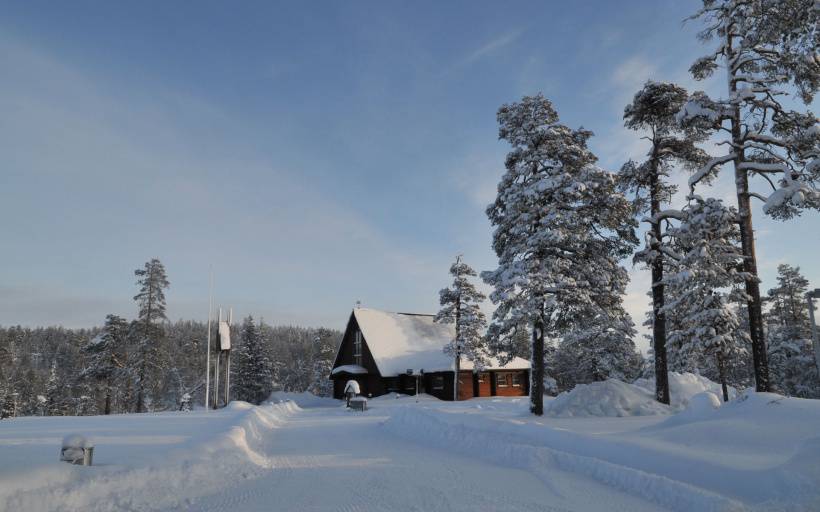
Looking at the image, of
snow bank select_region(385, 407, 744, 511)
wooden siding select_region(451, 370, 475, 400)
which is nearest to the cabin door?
wooden siding select_region(451, 370, 475, 400)

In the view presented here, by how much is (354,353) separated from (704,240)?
35.0 m

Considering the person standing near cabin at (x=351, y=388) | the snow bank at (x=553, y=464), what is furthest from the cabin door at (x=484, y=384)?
the snow bank at (x=553, y=464)

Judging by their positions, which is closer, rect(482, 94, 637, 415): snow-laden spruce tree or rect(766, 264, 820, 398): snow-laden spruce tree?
rect(482, 94, 637, 415): snow-laden spruce tree

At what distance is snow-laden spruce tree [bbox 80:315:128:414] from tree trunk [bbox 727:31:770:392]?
44.6 meters

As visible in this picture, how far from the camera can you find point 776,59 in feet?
48.4

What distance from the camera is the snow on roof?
41.0 meters

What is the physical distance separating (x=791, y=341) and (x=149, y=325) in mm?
50480

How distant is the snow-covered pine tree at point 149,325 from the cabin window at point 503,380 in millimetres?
29028

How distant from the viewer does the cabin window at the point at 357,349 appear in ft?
150

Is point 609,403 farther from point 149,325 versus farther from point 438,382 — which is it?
point 149,325

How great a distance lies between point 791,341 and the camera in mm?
35188

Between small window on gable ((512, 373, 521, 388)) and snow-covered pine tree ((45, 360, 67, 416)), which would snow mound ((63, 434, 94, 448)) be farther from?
snow-covered pine tree ((45, 360, 67, 416))

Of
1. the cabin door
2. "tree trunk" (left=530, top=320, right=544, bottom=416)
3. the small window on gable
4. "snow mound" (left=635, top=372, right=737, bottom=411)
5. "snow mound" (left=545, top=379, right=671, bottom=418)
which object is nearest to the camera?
"snow mound" (left=545, top=379, right=671, bottom=418)

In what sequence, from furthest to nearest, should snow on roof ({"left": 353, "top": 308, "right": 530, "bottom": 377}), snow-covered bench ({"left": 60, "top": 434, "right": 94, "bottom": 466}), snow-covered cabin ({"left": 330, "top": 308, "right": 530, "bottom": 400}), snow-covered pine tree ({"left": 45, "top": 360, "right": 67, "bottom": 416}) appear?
1. snow-covered pine tree ({"left": 45, "top": 360, "right": 67, "bottom": 416})
2. snow on roof ({"left": 353, "top": 308, "right": 530, "bottom": 377})
3. snow-covered cabin ({"left": 330, "top": 308, "right": 530, "bottom": 400})
4. snow-covered bench ({"left": 60, "top": 434, "right": 94, "bottom": 466})
